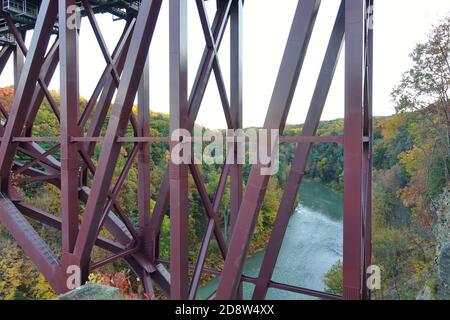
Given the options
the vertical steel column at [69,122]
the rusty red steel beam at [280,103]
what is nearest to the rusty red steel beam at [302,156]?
the rusty red steel beam at [280,103]

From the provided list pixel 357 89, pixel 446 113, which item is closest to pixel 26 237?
pixel 357 89

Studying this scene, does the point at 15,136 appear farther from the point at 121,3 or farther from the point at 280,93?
the point at 280,93

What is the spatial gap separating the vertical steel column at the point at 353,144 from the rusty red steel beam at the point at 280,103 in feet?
1.11

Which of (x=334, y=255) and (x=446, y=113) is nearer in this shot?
(x=446, y=113)

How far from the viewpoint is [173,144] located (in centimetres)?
334

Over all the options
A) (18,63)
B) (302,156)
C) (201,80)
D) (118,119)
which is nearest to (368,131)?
(302,156)

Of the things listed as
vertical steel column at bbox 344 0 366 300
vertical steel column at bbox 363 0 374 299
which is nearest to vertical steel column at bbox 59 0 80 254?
vertical steel column at bbox 344 0 366 300

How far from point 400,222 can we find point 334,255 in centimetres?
606

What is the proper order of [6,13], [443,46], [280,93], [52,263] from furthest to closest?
[443,46]
[6,13]
[52,263]
[280,93]

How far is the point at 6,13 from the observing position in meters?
6.23

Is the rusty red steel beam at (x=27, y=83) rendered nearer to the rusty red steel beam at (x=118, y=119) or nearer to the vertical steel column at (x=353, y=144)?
the rusty red steel beam at (x=118, y=119)

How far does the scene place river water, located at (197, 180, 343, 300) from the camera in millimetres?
20578

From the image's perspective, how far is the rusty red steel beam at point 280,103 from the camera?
2910mm

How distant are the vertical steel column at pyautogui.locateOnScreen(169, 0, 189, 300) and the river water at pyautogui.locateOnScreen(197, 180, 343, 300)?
16.6 m
